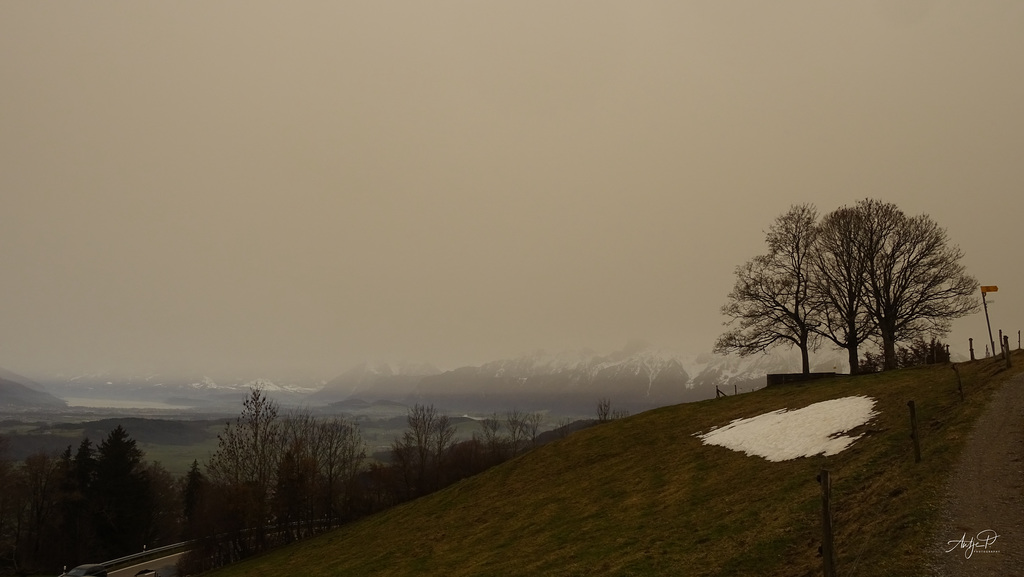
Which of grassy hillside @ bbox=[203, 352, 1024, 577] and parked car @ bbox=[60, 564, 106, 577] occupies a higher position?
grassy hillside @ bbox=[203, 352, 1024, 577]

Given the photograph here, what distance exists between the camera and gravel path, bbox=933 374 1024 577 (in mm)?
12883

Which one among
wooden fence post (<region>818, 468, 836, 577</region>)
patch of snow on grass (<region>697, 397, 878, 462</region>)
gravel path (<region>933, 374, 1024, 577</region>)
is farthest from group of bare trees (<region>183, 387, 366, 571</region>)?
gravel path (<region>933, 374, 1024, 577</region>)

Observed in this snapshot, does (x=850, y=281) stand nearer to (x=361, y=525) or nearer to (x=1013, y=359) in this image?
(x=1013, y=359)

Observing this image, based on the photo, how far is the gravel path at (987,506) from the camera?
12.9 m

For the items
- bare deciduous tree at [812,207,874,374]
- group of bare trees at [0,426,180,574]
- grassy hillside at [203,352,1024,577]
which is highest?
bare deciduous tree at [812,207,874,374]

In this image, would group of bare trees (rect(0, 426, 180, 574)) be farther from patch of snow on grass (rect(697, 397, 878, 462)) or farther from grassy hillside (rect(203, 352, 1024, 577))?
patch of snow on grass (rect(697, 397, 878, 462))

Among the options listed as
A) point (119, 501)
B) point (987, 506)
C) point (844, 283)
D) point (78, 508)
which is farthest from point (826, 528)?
point (78, 508)

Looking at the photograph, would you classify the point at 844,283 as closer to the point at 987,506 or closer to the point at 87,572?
the point at 987,506

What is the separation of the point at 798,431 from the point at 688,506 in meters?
11.0

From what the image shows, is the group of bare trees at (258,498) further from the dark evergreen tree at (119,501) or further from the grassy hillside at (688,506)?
the grassy hillside at (688,506)

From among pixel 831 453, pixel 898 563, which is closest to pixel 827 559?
pixel 898 563

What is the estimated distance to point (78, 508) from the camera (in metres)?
92.9

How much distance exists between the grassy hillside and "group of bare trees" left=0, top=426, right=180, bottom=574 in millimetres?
57683

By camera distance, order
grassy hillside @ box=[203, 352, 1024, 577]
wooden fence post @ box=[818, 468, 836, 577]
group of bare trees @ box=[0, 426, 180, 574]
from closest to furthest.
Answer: wooden fence post @ box=[818, 468, 836, 577]
grassy hillside @ box=[203, 352, 1024, 577]
group of bare trees @ box=[0, 426, 180, 574]
